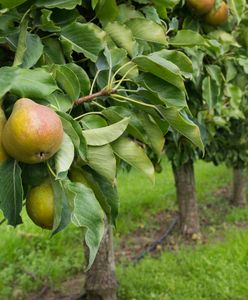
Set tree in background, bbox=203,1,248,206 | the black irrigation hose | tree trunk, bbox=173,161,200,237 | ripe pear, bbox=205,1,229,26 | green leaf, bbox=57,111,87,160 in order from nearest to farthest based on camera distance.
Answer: green leaf, bbox=57,111,87,160 → ripe pear, bbox=205,1,229,26 → tree in background, bbox=203,1,248,206 → the black irrigation hose → tree trunk, bbox=173,161,200,237

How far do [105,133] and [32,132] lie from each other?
0.23 meters

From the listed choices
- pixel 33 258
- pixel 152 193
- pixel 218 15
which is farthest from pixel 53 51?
pixel 152 193

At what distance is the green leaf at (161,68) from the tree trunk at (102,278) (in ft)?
7.14

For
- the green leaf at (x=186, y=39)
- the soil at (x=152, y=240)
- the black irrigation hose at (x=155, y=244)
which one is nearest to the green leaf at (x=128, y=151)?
the green leaf at (x=186, y=39)

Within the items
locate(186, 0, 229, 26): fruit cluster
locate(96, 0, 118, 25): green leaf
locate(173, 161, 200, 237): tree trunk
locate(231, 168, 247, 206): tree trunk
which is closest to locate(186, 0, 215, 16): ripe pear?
locate(186, 0, 229, 26): fruit cluster

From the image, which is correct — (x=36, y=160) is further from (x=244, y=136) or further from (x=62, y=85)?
(x=244, y=136)

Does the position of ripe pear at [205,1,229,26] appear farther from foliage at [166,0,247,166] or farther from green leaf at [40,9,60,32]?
green leaf at [40,9,60,32]

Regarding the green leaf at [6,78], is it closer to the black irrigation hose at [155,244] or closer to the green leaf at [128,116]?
the green leaf at [128,116]

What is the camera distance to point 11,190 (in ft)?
3.07

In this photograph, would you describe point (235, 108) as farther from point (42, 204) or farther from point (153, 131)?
point (42, 204)

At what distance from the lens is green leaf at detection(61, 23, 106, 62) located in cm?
116

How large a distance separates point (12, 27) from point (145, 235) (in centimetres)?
447

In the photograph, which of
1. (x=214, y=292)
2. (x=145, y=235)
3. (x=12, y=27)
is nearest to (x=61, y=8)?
(x=12, y=27)

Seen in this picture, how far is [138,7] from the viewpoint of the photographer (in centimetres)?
149
